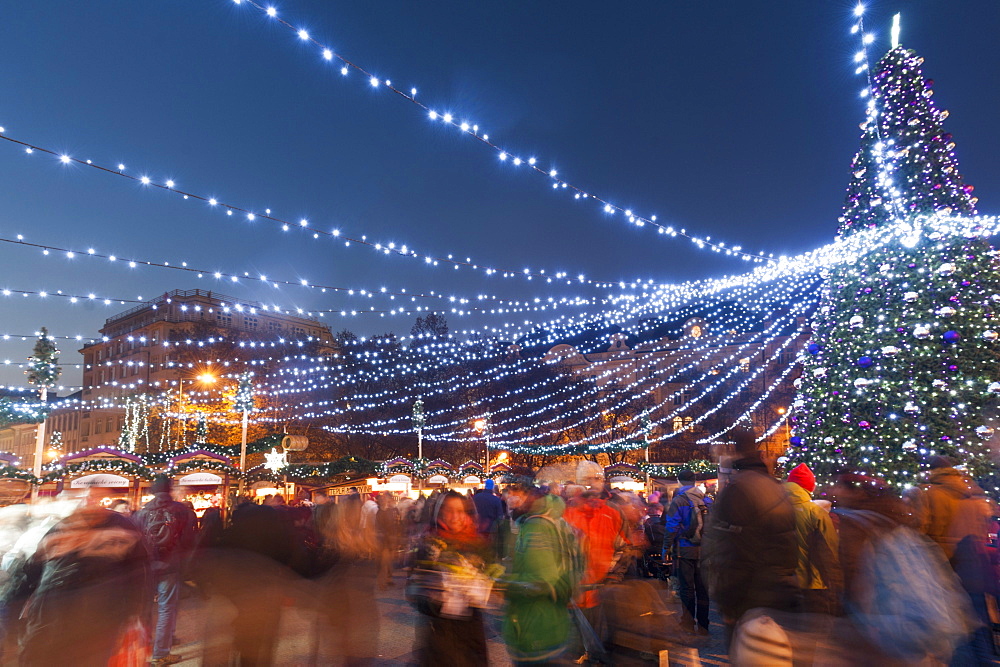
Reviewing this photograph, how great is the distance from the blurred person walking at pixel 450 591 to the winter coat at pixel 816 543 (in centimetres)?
241

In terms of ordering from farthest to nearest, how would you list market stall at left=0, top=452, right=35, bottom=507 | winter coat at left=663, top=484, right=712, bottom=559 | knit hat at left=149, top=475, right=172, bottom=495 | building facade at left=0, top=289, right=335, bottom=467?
building facade at left=0, top=289, right=335, bottom=467, market stall at left=0, top=452, right=35, bottom=507, winter coat at left=663, top=484, right=712, bottom=559, knit hat at left=149, top=475, right=172, bottom=495

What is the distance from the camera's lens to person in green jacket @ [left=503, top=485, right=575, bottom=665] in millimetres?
Result: 3742

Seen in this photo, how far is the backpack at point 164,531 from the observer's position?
678cm

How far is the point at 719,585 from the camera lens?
13.3ft

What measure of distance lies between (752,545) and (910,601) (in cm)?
98

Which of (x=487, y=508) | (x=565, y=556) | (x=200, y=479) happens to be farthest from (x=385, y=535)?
(x=200, y=479)

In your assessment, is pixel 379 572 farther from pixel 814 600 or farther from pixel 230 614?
pixel 814 600

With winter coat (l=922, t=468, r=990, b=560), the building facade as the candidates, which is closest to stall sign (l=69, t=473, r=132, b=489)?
winter coat (l=922, t=468, r=990, b=560)

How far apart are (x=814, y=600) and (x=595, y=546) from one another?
2195mm

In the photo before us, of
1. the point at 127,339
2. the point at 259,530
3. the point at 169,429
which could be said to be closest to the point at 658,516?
the point at 259,530

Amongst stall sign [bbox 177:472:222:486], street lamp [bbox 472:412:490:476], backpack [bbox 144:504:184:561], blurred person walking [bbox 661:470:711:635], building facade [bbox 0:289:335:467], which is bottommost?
blurred person walking [bbox 661:470:711:635]

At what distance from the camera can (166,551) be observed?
6789 mm

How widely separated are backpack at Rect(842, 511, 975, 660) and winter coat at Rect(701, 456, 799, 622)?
23.6 inches

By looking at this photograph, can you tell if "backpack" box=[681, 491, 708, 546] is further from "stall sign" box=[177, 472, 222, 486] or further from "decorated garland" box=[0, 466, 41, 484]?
"decorated garland" box=[0, 466, 41, 484]
